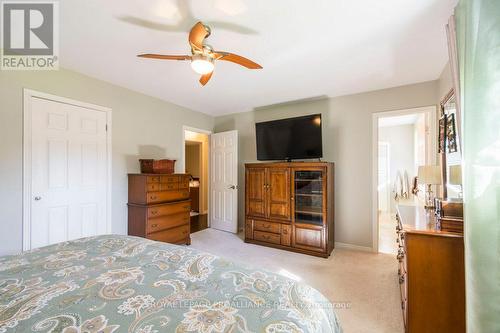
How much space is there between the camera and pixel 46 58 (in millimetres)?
2266

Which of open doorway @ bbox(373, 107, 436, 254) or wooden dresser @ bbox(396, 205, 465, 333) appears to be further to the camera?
open doorway @ bbox(373, 107, 436, 254)

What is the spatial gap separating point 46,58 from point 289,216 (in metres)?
3.49

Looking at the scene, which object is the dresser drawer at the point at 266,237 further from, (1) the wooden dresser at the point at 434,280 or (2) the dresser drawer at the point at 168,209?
(1) the wooden dresser at the point at 434,280

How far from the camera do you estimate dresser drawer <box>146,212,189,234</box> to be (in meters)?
2.92

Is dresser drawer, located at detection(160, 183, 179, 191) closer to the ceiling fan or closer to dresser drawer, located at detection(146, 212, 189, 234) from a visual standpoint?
dresser drawer, located at detection(146, 212, 189, 234)

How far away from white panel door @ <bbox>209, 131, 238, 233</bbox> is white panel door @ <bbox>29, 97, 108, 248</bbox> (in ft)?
6.65

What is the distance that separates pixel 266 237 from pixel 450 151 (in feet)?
8.26

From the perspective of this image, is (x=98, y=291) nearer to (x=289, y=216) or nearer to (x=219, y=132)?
(x=289, y=216)

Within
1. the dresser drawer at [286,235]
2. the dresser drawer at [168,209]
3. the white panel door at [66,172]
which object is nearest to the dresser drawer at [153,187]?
the dresser drawer at [168,209]

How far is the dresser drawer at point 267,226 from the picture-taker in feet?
11.0

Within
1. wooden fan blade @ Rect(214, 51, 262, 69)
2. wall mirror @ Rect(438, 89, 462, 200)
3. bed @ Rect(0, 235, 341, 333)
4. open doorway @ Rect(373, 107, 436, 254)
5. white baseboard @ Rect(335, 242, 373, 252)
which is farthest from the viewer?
open doorway @ Rect(373, 107, 436, 254)

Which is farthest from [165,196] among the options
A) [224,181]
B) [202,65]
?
[202,65]

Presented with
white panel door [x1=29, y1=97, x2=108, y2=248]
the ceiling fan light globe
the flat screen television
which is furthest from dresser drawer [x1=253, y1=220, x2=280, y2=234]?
the ceiling fan light globe

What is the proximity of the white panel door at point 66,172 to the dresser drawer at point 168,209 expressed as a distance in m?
0.62
